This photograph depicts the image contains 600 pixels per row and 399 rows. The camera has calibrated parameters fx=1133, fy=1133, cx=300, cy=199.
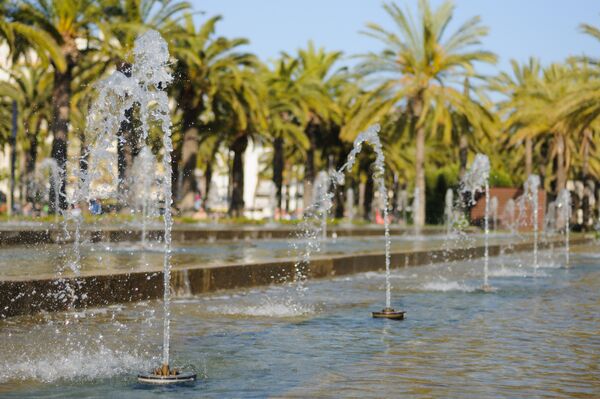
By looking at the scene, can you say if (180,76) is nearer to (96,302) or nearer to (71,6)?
(71,6)

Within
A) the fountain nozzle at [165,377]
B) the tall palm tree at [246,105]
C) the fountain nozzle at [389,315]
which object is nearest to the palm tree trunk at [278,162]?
the tall palm tree at [246,105]

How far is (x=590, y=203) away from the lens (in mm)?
51875

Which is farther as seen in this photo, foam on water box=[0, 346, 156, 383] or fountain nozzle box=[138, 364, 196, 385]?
foam on water box=[0, 346, 156, 383]

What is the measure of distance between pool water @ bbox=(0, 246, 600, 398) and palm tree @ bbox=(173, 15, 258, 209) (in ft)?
79.0

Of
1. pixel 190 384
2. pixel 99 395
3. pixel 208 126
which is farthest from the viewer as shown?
pixel 208 126

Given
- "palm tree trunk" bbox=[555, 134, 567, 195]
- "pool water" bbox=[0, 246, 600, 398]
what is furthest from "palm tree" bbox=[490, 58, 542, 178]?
"pool water" bbox=[0, 246, 600, 398]

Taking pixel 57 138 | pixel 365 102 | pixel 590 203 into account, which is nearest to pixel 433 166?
pixel 590 203

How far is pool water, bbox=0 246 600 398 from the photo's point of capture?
229 inches

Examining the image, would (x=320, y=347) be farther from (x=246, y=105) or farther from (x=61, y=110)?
(x=246, y=105)

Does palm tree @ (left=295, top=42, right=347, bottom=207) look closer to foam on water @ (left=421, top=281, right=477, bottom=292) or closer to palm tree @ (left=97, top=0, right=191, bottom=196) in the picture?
palm tree @ (left=97, top=0, right=191, bottom=196)

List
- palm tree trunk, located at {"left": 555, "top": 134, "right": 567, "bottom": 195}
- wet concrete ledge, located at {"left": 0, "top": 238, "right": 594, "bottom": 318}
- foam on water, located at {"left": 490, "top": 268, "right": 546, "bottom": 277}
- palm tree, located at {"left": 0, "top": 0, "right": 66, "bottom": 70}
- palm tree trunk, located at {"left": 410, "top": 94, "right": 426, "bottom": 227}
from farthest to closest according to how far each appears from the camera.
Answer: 1. palm tree trunk, located at {"left": 555, "top": 134, "right": 567, "bottom": 195}
2. palm tree trunk, located at {"left": 410, "top": 94, "right": 426, "bottom": 227}
3. palm tree, located at {"left": 0, "top": 0, "right": 66, "bottom": 70}
4. foam on water, located at {"left": 490, "top": 268, "right": 546, "bottom": 277}
5. wet concrete ledge, located at {"left": 0, "top": 238, "right": 594, "bottom": 318}

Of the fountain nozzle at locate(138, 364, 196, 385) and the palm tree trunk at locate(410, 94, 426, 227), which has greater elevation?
the palm tree trunk at locate(410, 94, 426, 227)

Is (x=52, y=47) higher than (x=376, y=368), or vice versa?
(x=52, y=47)

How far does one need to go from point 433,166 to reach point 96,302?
55.5 m
